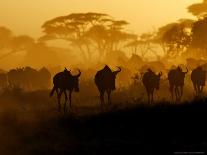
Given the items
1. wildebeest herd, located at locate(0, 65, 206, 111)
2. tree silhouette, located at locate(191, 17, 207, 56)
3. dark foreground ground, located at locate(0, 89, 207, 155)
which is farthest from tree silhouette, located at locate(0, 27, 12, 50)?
dark foreground ground, located at locate(0, 89, 207, 155)

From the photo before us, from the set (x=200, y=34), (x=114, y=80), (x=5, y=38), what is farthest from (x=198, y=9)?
(x=114, y=80)

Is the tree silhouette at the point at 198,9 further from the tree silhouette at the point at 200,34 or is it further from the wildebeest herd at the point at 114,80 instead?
the wildebeest herd at the point at 114,80

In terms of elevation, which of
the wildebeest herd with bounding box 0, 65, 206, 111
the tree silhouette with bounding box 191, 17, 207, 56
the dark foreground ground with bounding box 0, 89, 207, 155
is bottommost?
the dark foreground ground with bounding box 0, 89, 207, 155

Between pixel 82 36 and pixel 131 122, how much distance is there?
→ 6653cm

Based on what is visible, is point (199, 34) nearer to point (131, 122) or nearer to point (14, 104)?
point (14, 104)

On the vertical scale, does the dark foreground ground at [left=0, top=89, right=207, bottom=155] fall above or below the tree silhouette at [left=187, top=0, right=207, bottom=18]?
below

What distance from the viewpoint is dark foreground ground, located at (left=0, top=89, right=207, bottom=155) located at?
63.0 ft

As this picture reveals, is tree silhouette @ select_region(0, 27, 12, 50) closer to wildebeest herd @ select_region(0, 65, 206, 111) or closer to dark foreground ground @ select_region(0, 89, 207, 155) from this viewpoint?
wildebeest herd @ select_region(0, 65, 206, 111)

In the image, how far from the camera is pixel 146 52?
300ft

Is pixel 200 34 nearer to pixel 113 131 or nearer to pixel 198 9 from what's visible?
pixel 198 9

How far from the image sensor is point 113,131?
21625mm

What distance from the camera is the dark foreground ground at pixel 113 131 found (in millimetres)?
19203

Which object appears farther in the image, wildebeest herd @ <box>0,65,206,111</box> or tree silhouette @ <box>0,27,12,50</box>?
tree silhouette @ <box>0,27,12,50</box>

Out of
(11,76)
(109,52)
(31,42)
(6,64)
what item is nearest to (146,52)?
(109,52)
